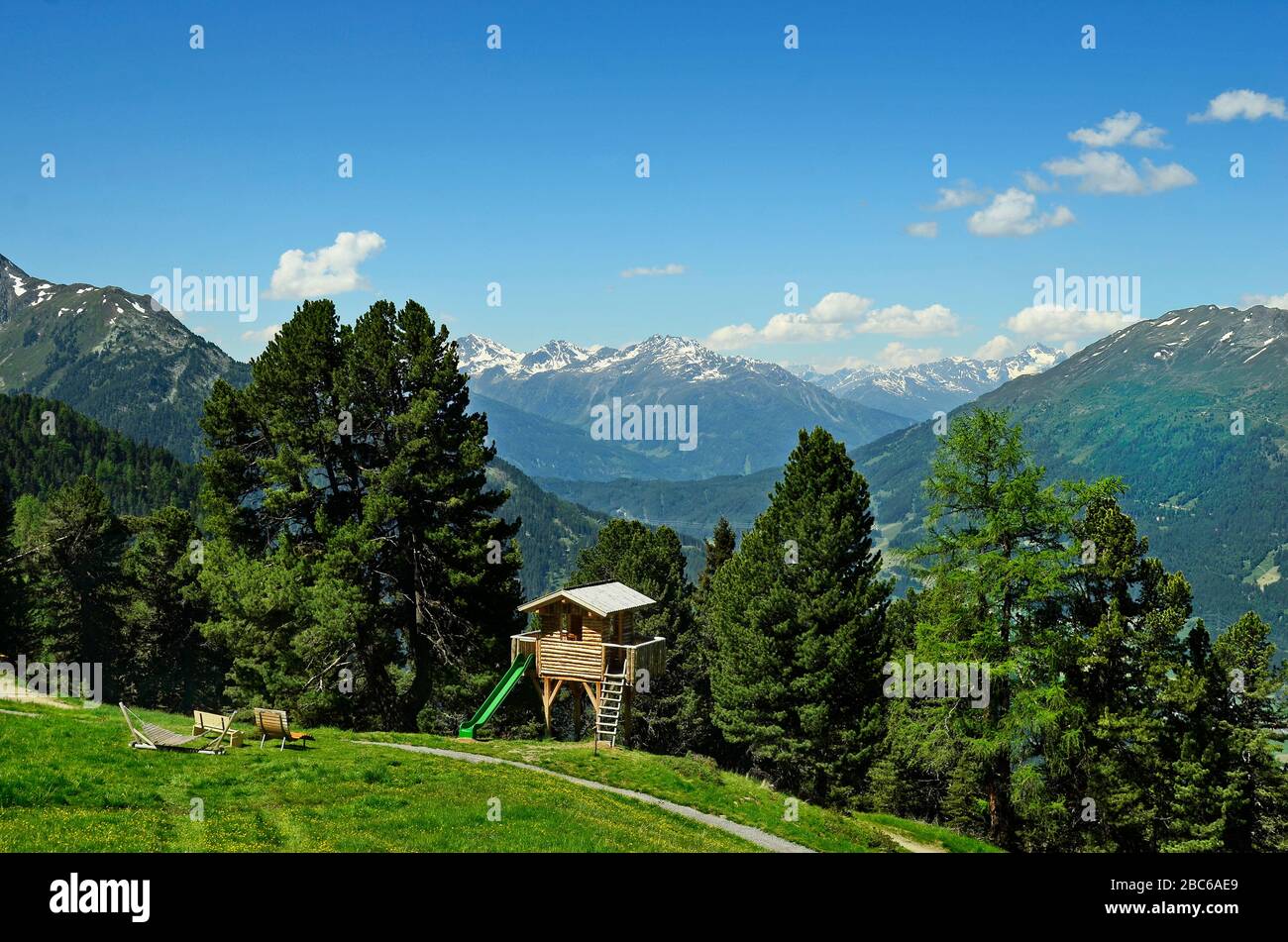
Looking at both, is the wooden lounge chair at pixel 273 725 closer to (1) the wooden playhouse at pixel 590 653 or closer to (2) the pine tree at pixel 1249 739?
(1) the wooden playhouse at pixel 590 653

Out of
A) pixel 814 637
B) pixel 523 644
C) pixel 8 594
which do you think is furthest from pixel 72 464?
pixel 814 637

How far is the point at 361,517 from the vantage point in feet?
150

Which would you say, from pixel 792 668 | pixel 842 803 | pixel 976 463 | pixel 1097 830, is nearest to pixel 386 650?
pixel 792 668

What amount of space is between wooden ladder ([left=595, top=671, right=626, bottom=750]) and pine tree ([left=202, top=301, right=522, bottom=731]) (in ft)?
22.2

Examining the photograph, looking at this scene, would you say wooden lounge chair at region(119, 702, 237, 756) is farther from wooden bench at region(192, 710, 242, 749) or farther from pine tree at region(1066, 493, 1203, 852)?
pine tree at region(1066, 493, 1203, 852)

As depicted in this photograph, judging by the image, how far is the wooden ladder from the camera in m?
41.1

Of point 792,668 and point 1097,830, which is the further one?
point 792,668

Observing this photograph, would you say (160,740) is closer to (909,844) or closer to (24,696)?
(24,696)

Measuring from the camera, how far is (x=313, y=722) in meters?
42.8

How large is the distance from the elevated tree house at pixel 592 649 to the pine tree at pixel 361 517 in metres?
3.27

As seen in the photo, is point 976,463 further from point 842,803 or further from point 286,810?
point 286,810
